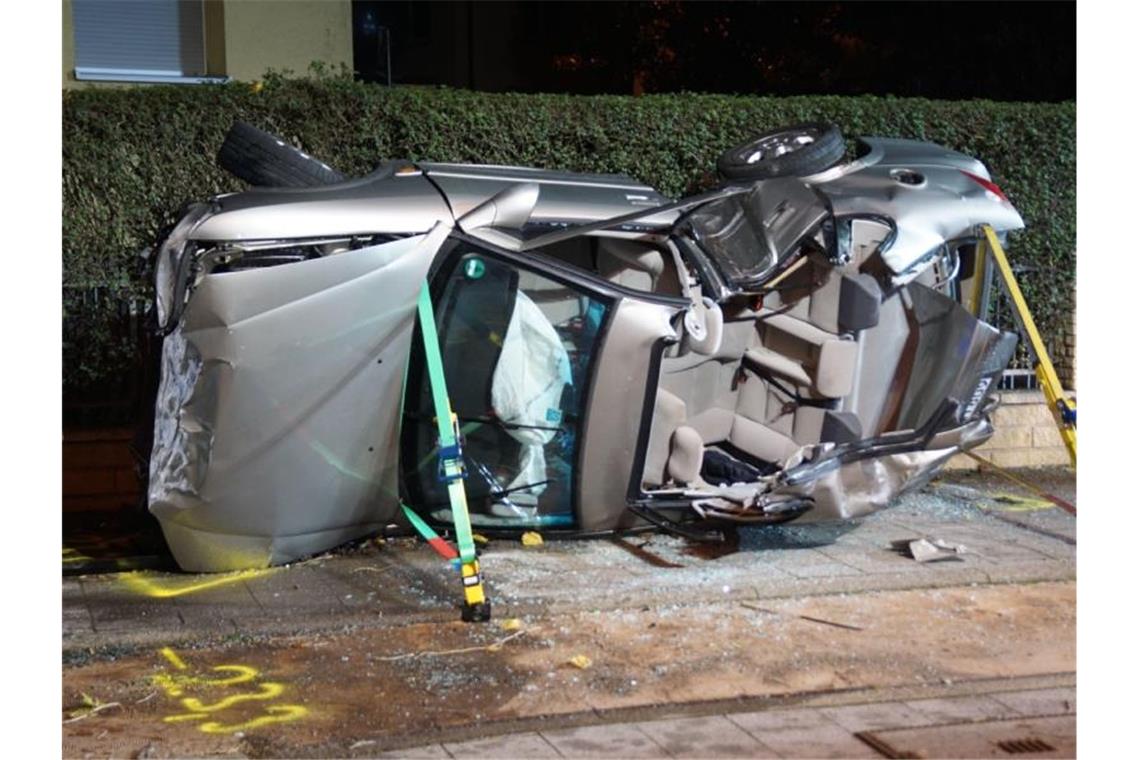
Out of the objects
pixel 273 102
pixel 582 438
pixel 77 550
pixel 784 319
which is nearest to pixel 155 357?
pixel 77 550

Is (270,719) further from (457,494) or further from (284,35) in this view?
(284,35)

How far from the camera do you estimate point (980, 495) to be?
894 centimetres

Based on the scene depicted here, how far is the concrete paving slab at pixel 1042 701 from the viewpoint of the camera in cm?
A: 520

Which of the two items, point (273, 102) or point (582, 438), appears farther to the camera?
point (273, 102)

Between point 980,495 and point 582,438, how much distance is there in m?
3.50

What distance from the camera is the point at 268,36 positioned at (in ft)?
37.3

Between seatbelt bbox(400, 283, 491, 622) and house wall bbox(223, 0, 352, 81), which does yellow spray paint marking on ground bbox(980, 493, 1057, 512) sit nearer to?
seatbelt bbox(400, 283, 491, 622)

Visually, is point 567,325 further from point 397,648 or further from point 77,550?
point 77,550

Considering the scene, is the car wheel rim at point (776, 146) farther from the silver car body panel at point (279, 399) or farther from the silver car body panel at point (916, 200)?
the silver car body panel at point (279, 399)

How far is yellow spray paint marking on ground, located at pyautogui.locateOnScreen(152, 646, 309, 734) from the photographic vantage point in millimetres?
4918

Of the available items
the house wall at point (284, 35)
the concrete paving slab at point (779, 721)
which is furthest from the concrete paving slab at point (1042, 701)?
Answer: the house wall at point (284, 35)

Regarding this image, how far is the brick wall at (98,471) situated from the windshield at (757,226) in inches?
150

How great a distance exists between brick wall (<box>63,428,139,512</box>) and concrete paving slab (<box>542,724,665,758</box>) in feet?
14.3

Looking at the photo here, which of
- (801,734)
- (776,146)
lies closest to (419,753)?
(801,734)
